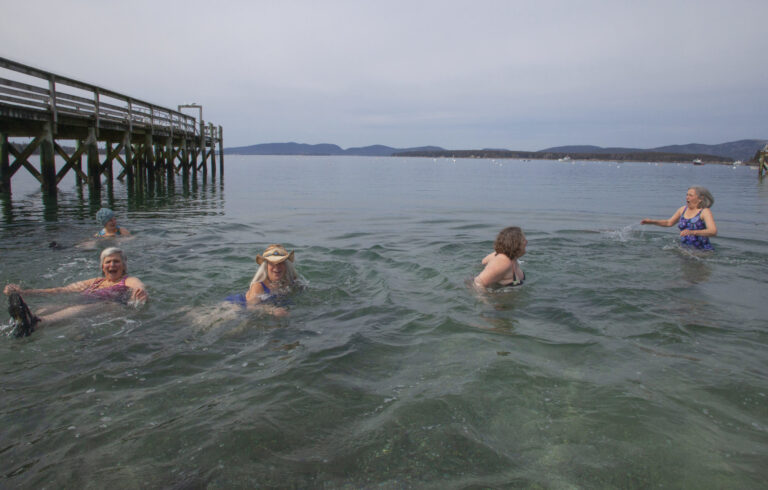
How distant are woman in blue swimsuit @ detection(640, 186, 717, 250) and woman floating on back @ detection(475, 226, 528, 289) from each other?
4.28m

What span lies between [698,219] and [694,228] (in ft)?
0.67

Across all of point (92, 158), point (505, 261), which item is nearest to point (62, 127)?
point (92, 158)

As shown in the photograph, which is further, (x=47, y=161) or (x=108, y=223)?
(x=47, y=161)

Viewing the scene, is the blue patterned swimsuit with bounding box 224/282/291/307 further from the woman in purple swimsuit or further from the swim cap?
the swim cap

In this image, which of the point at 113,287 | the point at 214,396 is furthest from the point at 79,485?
the point at 113,287

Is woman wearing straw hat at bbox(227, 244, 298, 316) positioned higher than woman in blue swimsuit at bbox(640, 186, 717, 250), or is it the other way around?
woman in blue swimsuit at bbox(640, 186, 717, 250)

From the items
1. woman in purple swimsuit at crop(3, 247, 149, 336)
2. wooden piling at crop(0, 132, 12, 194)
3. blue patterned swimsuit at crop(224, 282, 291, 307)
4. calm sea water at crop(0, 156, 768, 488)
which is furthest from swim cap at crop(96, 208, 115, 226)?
wooden piling at crop(0, 132, 12, 194)

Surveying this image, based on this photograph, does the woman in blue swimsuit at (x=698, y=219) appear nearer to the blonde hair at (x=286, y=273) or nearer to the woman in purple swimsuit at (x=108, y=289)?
the blonde hair at (x=286, y=273)

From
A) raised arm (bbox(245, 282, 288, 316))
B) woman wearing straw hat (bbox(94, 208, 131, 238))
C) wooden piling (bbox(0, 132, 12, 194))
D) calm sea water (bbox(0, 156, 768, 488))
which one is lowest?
calm sea water (bbox(0, 156, 768, 488))

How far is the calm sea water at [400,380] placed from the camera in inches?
118

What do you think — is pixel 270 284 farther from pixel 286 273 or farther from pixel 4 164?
pixel 4 164

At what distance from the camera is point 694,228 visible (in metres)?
8.94

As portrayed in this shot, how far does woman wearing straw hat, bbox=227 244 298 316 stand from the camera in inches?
231

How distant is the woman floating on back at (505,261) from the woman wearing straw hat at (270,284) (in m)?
2.82
